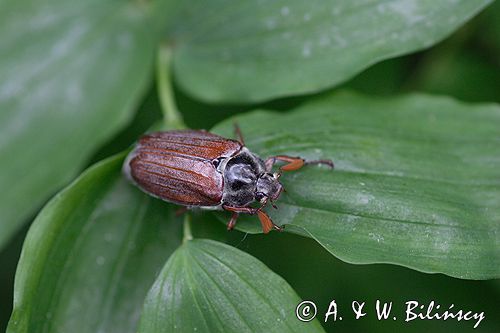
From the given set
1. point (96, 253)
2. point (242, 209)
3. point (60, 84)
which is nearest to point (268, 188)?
point (242, 209)

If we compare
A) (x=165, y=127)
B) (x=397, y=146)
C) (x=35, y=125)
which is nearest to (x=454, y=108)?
(x=397, y=146)

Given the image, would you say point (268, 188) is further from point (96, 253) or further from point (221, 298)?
point (96, 253)

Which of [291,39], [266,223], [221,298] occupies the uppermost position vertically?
[291,39]

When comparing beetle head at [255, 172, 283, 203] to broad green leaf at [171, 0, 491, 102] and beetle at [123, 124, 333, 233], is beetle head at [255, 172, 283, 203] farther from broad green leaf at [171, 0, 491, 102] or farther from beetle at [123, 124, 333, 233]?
broad green leaf at [171, 0, 491, 102]

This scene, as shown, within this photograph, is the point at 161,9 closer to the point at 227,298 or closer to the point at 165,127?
the point at 165,127

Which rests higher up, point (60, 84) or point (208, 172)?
point (60, 84)

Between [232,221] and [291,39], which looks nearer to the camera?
[232,221]

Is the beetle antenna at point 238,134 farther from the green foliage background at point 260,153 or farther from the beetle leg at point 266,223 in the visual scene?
the beetle leg at point 266,223

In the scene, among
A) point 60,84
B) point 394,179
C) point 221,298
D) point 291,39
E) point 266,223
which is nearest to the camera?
point 221,298
